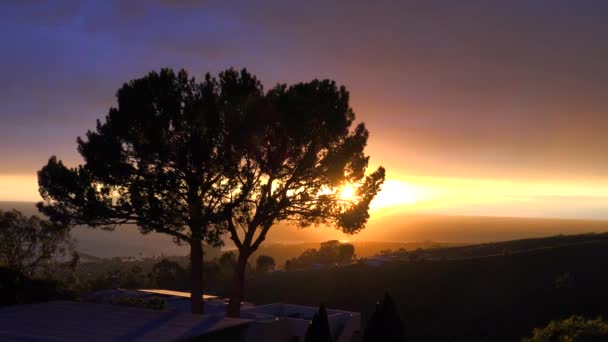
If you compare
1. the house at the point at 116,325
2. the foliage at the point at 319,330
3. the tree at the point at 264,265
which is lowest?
the tree at the point at 264,265

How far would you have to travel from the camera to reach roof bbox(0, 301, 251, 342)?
14266mm

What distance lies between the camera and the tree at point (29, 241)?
36.6 meters

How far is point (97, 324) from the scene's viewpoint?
52.2 ft

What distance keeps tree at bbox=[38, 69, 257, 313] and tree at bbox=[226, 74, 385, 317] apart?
0.85 meters

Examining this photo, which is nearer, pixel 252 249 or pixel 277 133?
pixel 277 133

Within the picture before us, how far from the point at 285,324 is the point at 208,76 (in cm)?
1192

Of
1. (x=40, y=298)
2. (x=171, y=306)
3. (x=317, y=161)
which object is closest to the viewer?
(x=40, y=298)

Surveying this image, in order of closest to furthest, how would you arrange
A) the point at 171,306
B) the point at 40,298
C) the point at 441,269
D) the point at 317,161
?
the point at 40,298, the point at 317,161, the point at 171,306, the point at 441,269

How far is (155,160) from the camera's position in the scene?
77.7 feet

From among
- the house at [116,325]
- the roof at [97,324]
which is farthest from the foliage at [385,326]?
the roof at [97,324]

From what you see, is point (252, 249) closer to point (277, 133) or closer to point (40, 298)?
point (277, 133)

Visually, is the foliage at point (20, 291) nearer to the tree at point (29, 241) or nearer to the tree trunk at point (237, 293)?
the tree trunk at point (237, 293)

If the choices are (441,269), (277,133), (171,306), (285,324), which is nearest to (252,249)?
(285,324)

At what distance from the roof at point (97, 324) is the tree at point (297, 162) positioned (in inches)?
319
